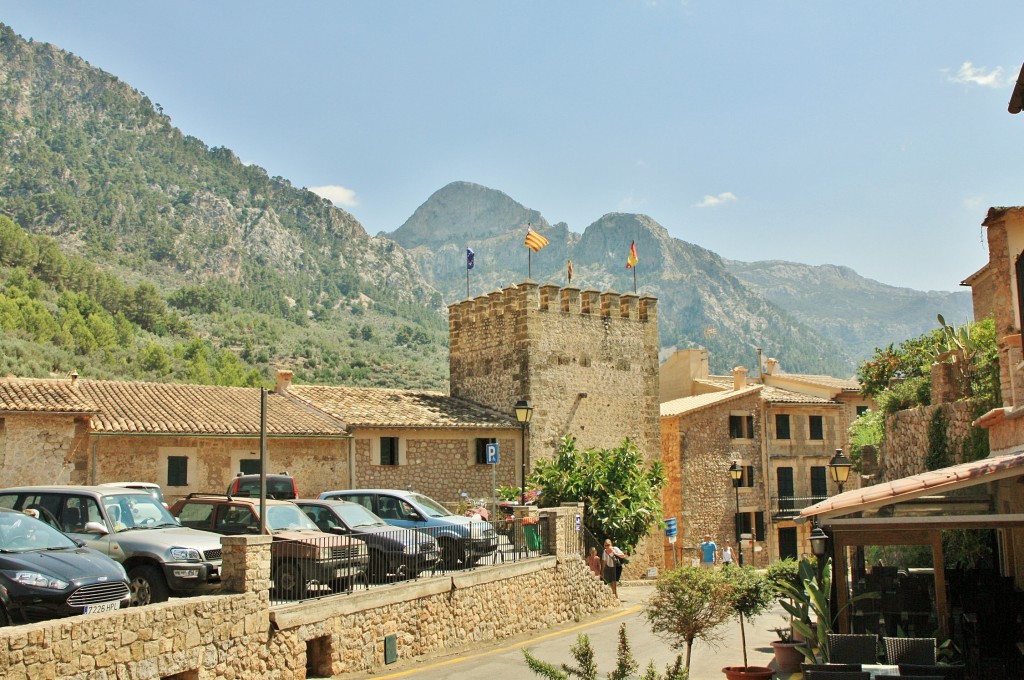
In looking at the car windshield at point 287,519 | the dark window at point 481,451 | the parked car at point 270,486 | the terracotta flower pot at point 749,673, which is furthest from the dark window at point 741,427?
the terracotta flower pot at point 749,673

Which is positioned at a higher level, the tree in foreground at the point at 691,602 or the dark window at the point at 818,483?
the dark window at the point at 818,483

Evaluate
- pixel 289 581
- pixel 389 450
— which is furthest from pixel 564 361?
pixel 289 581

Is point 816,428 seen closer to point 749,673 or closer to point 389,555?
point 389,555

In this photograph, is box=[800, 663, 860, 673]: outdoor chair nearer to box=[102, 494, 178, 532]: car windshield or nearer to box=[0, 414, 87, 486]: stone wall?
box=[102, 494, 178, 532]: car windshield

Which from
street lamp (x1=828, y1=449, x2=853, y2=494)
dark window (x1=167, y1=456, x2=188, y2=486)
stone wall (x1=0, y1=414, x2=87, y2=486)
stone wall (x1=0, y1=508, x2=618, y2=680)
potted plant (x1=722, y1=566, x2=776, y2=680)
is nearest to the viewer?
stone wall (x1=0, y1=508, x2=618, y2=680)

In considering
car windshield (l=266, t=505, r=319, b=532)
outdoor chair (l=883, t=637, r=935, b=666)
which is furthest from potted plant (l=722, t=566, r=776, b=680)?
car windshield (l=266, t=505, r=319, b=532)

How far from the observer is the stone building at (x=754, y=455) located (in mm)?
38188

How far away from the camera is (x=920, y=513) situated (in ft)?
39.2

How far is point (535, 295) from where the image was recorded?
104 feet

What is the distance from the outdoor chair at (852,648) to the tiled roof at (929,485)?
56.2 inches

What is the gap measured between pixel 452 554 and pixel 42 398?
1085cm

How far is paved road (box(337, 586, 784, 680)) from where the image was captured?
50.1ft

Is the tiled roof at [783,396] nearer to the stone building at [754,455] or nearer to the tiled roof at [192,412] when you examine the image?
the stone building at [754,455]

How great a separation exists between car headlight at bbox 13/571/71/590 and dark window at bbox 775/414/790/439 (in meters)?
35.2
